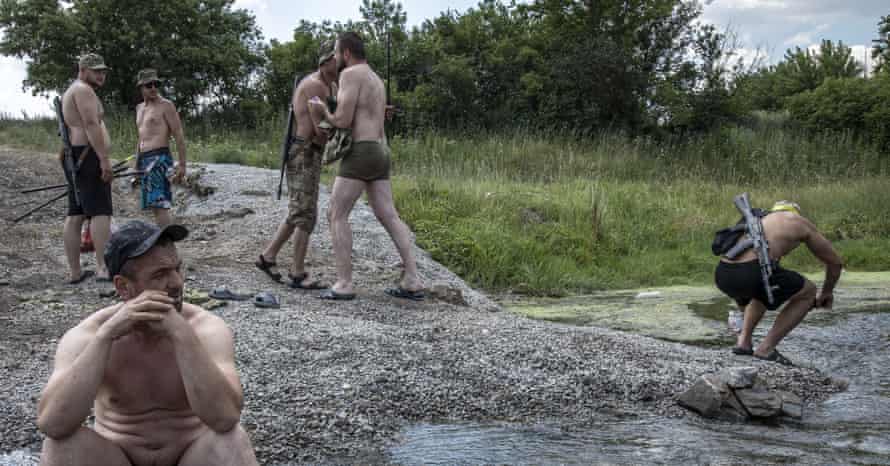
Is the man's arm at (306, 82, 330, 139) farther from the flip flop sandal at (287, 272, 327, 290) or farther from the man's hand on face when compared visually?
the man's hand on face

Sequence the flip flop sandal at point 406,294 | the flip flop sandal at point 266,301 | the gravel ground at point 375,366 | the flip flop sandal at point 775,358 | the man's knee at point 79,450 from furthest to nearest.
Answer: the flip flop sandal at point 406,294, the flip flop sandal at point 266,301, the flip flop sandal at point 775,358, the gravel ground at point 375,366, the man's knee at point 79,450

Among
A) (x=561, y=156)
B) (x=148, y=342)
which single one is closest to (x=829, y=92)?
(x=561, y=156)

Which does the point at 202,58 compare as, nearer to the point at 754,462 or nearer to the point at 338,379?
the point at 338,379

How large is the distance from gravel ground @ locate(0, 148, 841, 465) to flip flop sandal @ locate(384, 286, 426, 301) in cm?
9

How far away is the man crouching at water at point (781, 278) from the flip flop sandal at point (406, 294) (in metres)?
2.71

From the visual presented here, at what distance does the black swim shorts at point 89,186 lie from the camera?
7.58m

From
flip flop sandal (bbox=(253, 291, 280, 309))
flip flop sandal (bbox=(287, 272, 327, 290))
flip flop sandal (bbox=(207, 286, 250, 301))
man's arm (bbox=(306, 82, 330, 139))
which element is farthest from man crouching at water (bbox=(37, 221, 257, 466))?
flip flop sandal (bbox=(287, 272, 327, 290))

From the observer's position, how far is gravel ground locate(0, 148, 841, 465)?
471 cm

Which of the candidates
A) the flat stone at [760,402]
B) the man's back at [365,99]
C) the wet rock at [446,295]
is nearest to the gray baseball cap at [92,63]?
the man's back at [365,99]

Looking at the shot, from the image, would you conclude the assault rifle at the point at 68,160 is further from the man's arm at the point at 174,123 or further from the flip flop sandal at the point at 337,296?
the flip flop sandal at the point at 337,296

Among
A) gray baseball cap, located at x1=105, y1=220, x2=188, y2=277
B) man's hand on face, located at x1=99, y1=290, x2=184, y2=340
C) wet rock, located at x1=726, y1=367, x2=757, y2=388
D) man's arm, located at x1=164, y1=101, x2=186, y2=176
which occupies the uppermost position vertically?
man's arm, located at x1=164, y1=101, x2=186, y2=176

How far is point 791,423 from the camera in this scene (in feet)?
17.2

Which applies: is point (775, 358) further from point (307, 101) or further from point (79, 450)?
point (79, 450)

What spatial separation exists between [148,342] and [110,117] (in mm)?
20612
